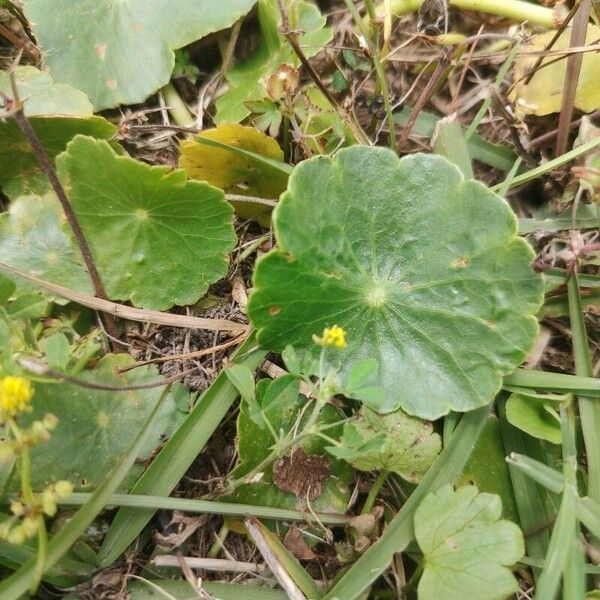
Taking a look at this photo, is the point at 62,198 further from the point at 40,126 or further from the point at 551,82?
the point at 551,82

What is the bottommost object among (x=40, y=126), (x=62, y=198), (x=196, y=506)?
(x=196, y=506)

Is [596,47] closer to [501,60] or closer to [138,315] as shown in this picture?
[501,60]

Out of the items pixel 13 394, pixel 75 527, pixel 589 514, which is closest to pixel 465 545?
pixel 589 514

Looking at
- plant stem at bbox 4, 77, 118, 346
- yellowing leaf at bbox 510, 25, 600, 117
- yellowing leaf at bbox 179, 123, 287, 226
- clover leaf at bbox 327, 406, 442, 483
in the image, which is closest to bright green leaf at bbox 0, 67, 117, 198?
plant stem at bbox 4, 77, 118, 346

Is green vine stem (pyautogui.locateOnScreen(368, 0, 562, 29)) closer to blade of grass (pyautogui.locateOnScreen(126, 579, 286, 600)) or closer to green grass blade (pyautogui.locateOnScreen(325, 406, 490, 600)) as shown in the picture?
green grass blade (pyautogui.locateOnScreen(325, 406, 490, 600))

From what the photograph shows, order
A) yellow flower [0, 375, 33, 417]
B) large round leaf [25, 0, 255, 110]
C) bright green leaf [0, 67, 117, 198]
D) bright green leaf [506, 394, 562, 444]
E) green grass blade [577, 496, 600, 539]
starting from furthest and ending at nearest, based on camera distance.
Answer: large round leaf [25, 0, 255, 110], bright green leaf [0, 67, 117, 198], bright green leaf [506, 394, 562, 444], green grass blade [577, 496, 600, 539], yellow flower [0, 375, 33, 417]

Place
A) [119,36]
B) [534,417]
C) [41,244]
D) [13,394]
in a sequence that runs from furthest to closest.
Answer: [119,36] → [41,244] → [534,417] → [13,394]
